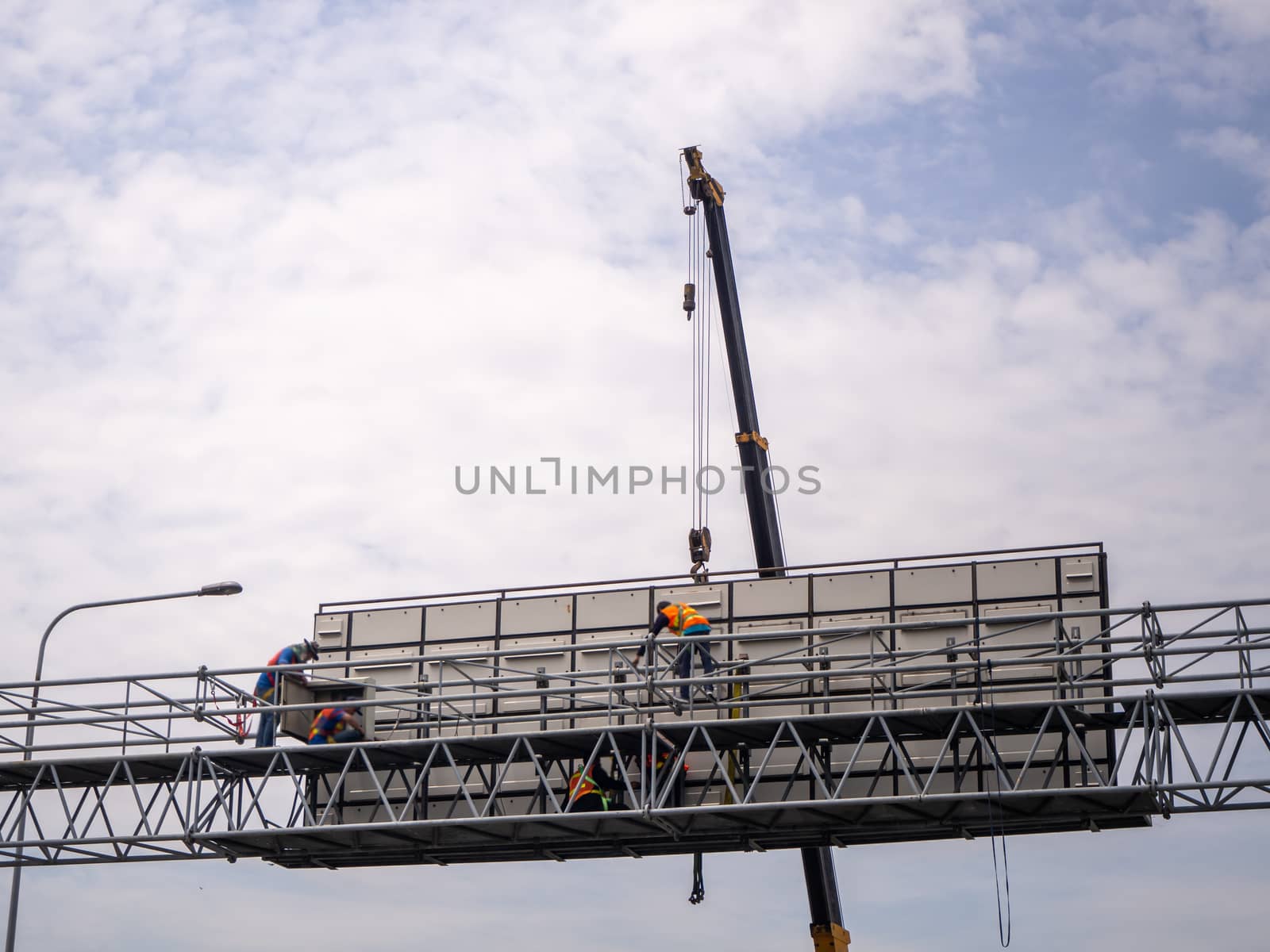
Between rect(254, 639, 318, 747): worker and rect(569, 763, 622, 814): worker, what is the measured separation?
4071 mm

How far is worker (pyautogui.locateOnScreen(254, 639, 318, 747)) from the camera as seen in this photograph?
883 inches

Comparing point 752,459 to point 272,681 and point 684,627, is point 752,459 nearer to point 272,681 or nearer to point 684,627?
point 684,627

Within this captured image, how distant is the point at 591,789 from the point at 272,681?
4767mm

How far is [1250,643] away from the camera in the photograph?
1873cm

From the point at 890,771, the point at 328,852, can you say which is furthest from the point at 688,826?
the point at 328,852

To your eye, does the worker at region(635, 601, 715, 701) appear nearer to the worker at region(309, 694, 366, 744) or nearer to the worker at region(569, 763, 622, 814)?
the worker at region(569, 763, 622, 814)

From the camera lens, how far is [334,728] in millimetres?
22828

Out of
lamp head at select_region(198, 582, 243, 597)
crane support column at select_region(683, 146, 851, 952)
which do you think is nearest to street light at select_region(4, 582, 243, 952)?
lamp head at select_region(198, 582, 243, 597)

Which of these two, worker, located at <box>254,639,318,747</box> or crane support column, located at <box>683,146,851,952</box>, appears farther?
crane support column, located at <box>683,146,851,952</box>

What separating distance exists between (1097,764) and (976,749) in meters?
1.58

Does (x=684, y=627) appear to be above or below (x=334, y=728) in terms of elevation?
above

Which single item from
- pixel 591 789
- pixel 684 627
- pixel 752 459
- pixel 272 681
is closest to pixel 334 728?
pixel 272 681

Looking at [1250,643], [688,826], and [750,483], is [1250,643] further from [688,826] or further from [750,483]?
[750,483]

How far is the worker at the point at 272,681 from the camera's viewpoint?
22438 mm
